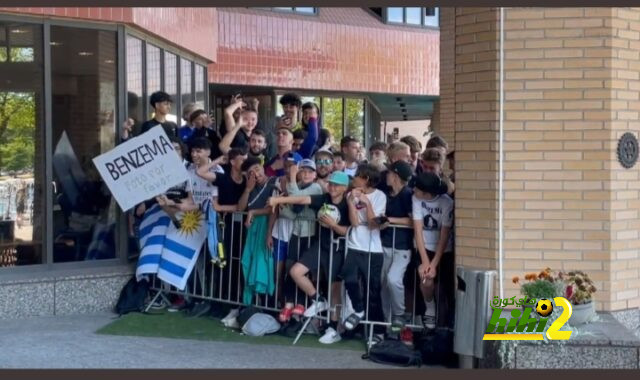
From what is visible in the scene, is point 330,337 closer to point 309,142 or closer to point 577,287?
point 577,287

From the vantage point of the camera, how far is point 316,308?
8.82 m

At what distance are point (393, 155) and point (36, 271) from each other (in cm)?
400

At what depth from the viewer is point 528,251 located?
7539mm

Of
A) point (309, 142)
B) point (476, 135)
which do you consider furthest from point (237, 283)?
point (476, 135)

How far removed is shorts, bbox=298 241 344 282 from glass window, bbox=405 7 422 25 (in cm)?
1739

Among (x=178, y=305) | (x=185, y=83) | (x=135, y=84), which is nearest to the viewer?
(x=178, y=305)

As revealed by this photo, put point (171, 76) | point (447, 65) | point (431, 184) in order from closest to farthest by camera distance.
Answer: point (431, 184) → point (171, 76) → point (447, 65)

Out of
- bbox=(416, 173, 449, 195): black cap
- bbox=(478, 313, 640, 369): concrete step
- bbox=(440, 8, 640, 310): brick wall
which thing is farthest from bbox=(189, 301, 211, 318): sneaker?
bbox=(478, 313, 640, 369): concrete step

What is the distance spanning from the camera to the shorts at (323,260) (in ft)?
28.8

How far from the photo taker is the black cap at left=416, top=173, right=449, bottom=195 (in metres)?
8.26

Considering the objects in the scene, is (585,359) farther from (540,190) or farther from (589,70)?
(589,70)

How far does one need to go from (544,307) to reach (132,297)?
4840 millimetres

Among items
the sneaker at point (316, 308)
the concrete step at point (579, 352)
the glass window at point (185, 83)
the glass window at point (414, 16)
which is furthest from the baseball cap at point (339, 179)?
the glass window at point (414, 16)

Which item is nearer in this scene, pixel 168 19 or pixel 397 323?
pixel 397 323
